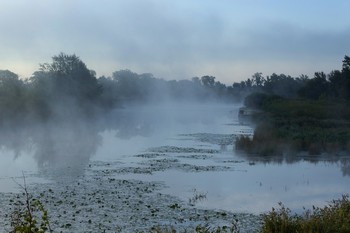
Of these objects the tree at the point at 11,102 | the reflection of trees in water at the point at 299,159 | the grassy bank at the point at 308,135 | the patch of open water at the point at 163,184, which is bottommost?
the patch of open water at the point at 163,184

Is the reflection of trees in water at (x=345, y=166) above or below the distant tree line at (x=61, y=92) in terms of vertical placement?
below

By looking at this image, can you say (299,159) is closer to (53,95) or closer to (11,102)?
(11,102)

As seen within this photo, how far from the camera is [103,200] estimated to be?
18656 mm

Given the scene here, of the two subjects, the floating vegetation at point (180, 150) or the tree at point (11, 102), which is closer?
the floating vegetation at point (180, 150)

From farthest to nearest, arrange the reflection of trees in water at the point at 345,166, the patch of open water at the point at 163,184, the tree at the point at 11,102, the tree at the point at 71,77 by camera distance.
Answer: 1. the tree at the point at 71,77
2. the tree at the point at 11,102
3. the reflection of trees in water at the point at 345,166
4. the patch of open water at the point at 163,184

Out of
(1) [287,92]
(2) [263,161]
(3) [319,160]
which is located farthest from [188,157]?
(1) [287,92]

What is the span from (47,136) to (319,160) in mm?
26001

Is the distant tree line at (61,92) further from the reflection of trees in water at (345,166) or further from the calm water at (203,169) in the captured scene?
the reflection of trees in water at (345,166)

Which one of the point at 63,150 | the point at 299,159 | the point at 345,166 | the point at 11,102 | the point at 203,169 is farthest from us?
the point at 11,102

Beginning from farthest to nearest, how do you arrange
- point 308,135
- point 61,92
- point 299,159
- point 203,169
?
point 61,92 < point 308,135 < point 299,159 < point 203,169

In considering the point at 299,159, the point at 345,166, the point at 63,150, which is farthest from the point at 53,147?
the point at 345,166

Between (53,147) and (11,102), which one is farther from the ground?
(11,102)

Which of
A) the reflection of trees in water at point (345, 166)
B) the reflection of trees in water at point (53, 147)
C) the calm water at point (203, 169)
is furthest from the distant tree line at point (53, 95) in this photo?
the reflection of trees in water at point (345, 166)

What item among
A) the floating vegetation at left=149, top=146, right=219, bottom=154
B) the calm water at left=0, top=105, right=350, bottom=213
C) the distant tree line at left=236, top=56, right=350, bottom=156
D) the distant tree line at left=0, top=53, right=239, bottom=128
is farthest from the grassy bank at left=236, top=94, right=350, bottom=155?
the distant tree line at left=0, top=53, right=239, bottom=128
